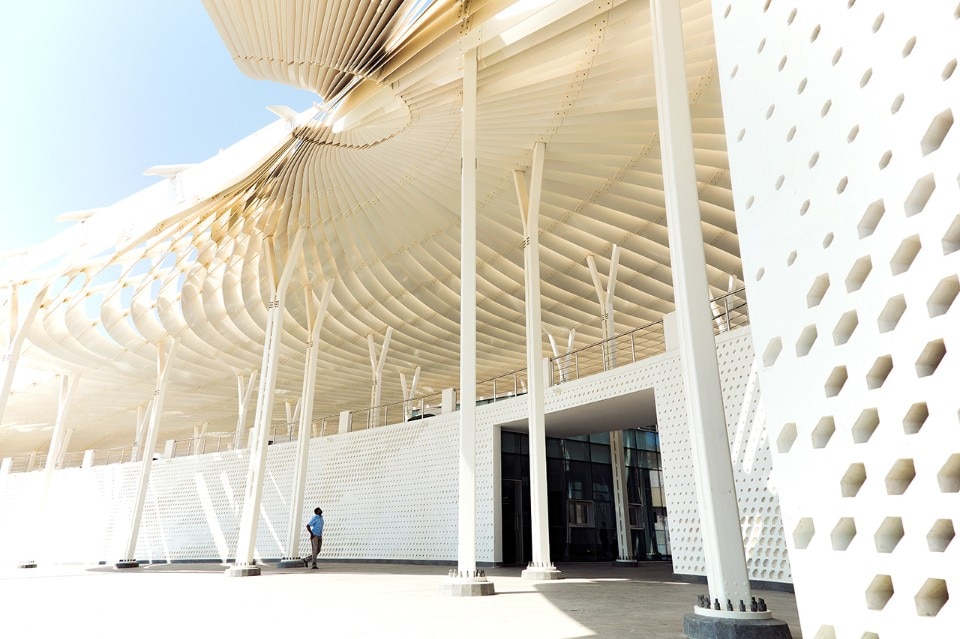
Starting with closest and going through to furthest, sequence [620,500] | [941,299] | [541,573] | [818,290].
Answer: [941,299], [818,290], [541,573], [620,500]

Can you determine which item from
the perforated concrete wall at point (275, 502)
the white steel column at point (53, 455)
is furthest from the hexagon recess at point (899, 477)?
the white steel column at point (53, 455)

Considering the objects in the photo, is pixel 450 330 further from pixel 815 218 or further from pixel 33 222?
pixel 815 218

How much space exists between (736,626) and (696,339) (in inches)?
89.9

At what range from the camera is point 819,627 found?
2.92m

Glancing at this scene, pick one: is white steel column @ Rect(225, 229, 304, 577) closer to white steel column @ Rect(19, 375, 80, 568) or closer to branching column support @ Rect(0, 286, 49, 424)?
branching column support @ Rect(0, 286, 49, 424)

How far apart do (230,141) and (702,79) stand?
998cm

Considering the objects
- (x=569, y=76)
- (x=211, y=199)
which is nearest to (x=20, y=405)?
(x=211, y=199)

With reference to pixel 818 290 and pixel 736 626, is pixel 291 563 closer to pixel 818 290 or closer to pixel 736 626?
pixel 736 626

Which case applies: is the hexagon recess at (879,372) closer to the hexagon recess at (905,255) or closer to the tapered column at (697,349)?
the hexagon recess at (905,255)

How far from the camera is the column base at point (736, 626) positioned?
4477 millimetres

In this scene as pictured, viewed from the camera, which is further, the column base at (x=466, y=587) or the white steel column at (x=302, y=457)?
the white steel column at (x=302, y=457)

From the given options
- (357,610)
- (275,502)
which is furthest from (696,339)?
(275,502)

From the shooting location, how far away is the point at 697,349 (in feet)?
17.6

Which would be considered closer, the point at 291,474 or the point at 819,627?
the point at 819,627
